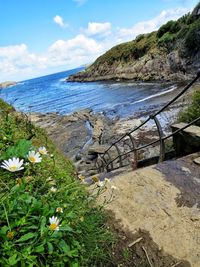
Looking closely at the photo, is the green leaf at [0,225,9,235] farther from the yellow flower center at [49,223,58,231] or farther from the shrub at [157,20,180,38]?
the shrub at [157,20,180,38]

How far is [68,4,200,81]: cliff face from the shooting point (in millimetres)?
33719

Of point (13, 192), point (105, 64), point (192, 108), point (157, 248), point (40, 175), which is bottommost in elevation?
point (105, 64)

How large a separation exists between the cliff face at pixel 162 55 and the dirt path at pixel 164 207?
100 ft

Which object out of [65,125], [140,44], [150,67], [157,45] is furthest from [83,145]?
[140,44]

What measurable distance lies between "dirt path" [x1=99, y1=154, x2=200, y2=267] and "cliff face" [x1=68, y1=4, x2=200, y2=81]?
100 ft

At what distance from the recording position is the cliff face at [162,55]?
111ft

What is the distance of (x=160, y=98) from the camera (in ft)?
81.5

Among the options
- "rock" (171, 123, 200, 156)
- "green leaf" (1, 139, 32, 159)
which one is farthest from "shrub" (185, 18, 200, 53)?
"green leaf" (1, 139, 32, 159)

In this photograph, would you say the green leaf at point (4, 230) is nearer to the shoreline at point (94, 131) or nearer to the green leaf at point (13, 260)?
the green leaf at point (13, 260)

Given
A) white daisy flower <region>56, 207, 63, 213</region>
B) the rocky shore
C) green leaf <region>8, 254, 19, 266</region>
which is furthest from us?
the rocky shore

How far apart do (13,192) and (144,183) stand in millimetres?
1914

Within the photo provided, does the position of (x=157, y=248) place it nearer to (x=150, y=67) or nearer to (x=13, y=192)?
(x=13, y=192)

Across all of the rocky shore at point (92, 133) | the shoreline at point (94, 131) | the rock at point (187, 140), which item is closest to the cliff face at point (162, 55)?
the shoreline at point (94, 131)

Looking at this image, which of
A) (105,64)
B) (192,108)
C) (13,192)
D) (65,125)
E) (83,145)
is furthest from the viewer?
(105,64)
